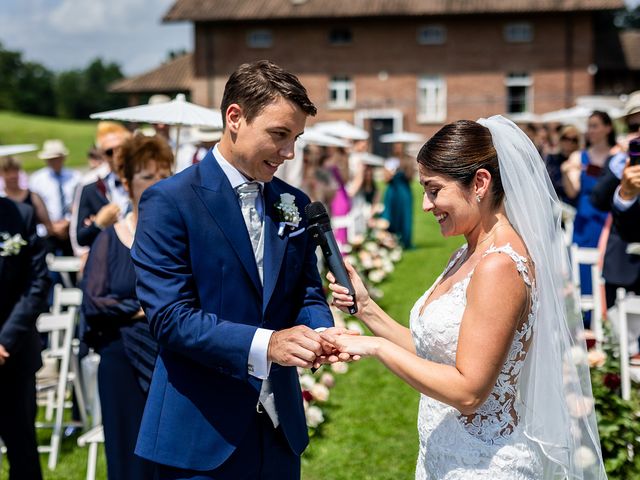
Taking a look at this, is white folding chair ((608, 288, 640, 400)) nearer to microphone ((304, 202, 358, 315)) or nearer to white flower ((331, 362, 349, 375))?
white flower ((331, 362, 349, 375))

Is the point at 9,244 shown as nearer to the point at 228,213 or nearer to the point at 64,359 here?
the point at 64,359

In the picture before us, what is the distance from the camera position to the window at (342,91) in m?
41.1

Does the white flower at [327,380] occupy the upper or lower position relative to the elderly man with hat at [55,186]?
lower

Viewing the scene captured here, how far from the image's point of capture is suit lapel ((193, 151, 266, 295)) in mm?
2994

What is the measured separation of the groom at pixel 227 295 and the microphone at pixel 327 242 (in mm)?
102

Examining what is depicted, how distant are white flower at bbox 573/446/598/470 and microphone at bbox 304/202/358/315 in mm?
1132

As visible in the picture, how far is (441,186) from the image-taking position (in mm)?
3074

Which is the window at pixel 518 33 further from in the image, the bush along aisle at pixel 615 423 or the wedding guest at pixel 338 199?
the bush along aisle at pixel 615 423

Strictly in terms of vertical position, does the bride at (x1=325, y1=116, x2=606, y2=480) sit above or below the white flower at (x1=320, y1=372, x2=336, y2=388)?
above

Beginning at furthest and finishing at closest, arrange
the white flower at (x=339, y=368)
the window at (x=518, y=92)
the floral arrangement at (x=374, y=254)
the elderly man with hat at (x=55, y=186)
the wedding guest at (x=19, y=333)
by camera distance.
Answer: the window at (x=518, y=92) → the floral arrangement at (x=374, y=254) → the elderly man with hat at (x=55, y=186) → the white flower at (x=339, y=368) → the wedding guest at (x=19, y=333)

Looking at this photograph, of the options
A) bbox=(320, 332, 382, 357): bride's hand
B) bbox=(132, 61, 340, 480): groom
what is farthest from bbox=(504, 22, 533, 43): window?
bbox=(320, 332, 382, 357): bride's hand

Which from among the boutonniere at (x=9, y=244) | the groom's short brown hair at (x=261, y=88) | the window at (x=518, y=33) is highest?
the window at (x=518, y=33)

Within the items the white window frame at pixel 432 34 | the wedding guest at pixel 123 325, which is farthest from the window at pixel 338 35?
the wedding guest at pixel 123 325

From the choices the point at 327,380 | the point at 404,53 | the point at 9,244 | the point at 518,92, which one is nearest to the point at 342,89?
the point at 404,53
